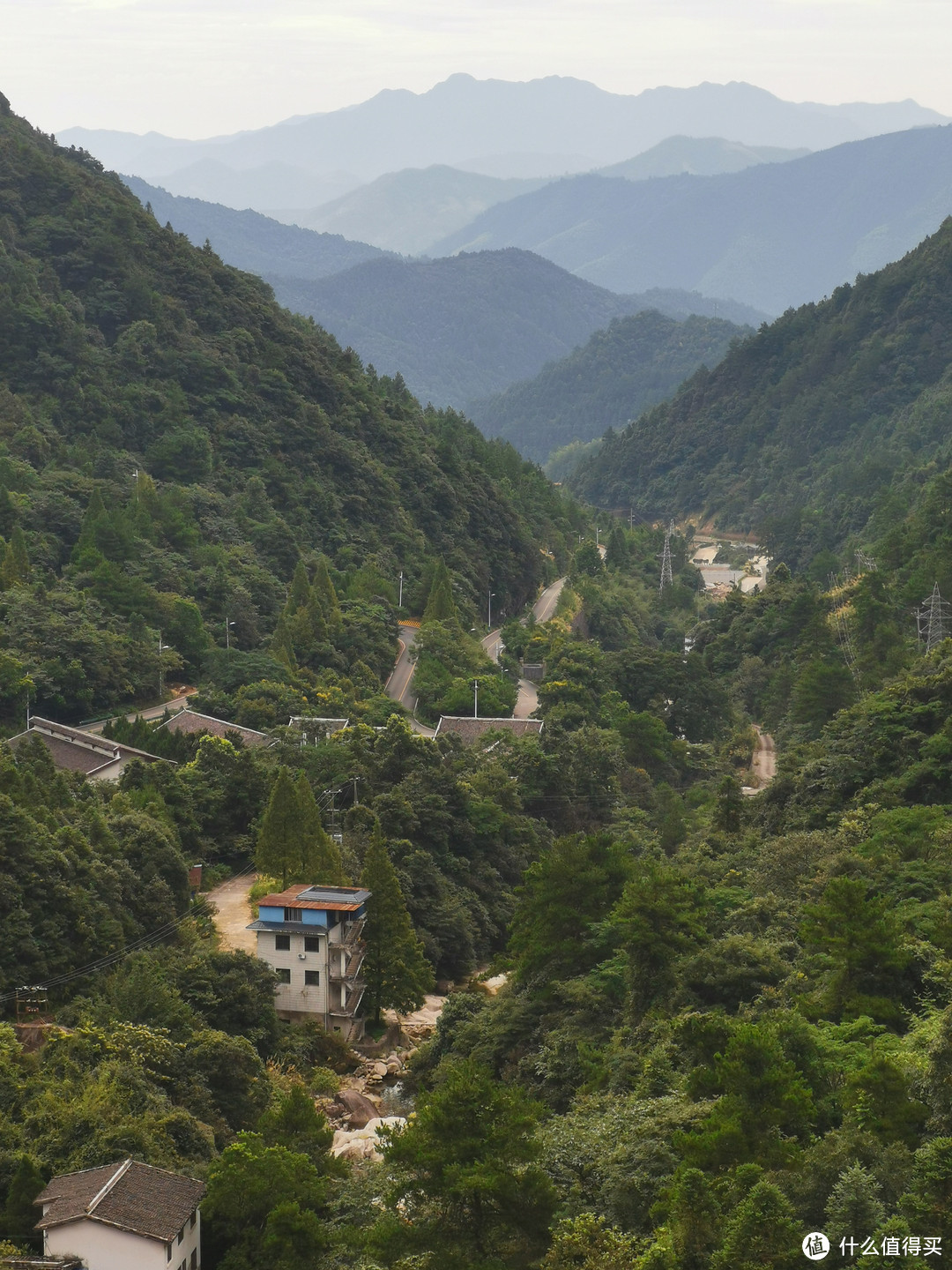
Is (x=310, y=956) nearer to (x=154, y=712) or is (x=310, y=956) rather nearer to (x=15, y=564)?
(x=154, y=712)

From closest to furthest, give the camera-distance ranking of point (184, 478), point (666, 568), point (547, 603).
A: point (184, 478) → point (547, 603) → point (666, 568)

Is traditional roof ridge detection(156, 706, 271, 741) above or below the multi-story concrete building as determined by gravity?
above

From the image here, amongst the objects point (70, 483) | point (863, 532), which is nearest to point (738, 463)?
point (863, 532)

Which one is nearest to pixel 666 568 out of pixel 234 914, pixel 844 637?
pixel 844 637

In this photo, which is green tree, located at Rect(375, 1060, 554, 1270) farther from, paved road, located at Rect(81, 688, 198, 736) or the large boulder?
paved road, located at Rect(81, 688, 198, 736)

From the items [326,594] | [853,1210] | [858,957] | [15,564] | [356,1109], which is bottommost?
[853,1210]

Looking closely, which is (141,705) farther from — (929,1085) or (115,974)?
(929,1085)

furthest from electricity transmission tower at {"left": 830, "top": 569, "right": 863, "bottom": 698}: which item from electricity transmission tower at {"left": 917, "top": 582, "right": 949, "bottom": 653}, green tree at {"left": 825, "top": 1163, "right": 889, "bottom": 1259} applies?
green tree at {"left": 825, "top": 1163, "right": 889, "bottom": 1259}
